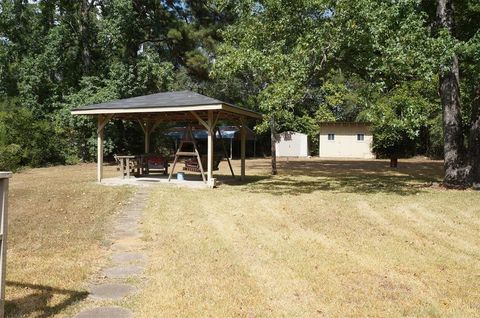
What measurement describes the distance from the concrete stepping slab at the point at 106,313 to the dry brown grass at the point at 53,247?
0.14 m

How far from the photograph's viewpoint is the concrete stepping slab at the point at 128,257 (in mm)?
5430

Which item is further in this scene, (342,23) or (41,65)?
(41,65)

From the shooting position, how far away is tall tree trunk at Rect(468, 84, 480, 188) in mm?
13625

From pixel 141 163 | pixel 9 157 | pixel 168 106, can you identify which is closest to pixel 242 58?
pixel 168 106

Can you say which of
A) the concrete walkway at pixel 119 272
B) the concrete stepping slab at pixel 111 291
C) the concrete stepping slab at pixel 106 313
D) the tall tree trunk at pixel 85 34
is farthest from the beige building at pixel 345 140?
the concrete stepping slab at pixel 106 313

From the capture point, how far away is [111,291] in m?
4.30

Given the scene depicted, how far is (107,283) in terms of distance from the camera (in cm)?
454

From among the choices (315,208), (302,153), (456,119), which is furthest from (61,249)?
(302,153)

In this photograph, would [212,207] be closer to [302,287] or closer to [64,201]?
[64,201]

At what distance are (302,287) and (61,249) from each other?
3360 mm

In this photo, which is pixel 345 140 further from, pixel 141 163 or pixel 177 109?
pixel 177 109

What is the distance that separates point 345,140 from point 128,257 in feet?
119

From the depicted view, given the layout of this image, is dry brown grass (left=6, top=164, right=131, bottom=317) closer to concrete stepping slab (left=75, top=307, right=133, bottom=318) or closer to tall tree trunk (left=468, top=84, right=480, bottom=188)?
concrete stepping slab (left=75, top=307, right=133, bottom=318)

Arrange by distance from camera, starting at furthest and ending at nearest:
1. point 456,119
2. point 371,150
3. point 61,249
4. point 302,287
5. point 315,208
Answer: point 371,150, point 456,119, point 315,208, point 61,249, point 302,287
